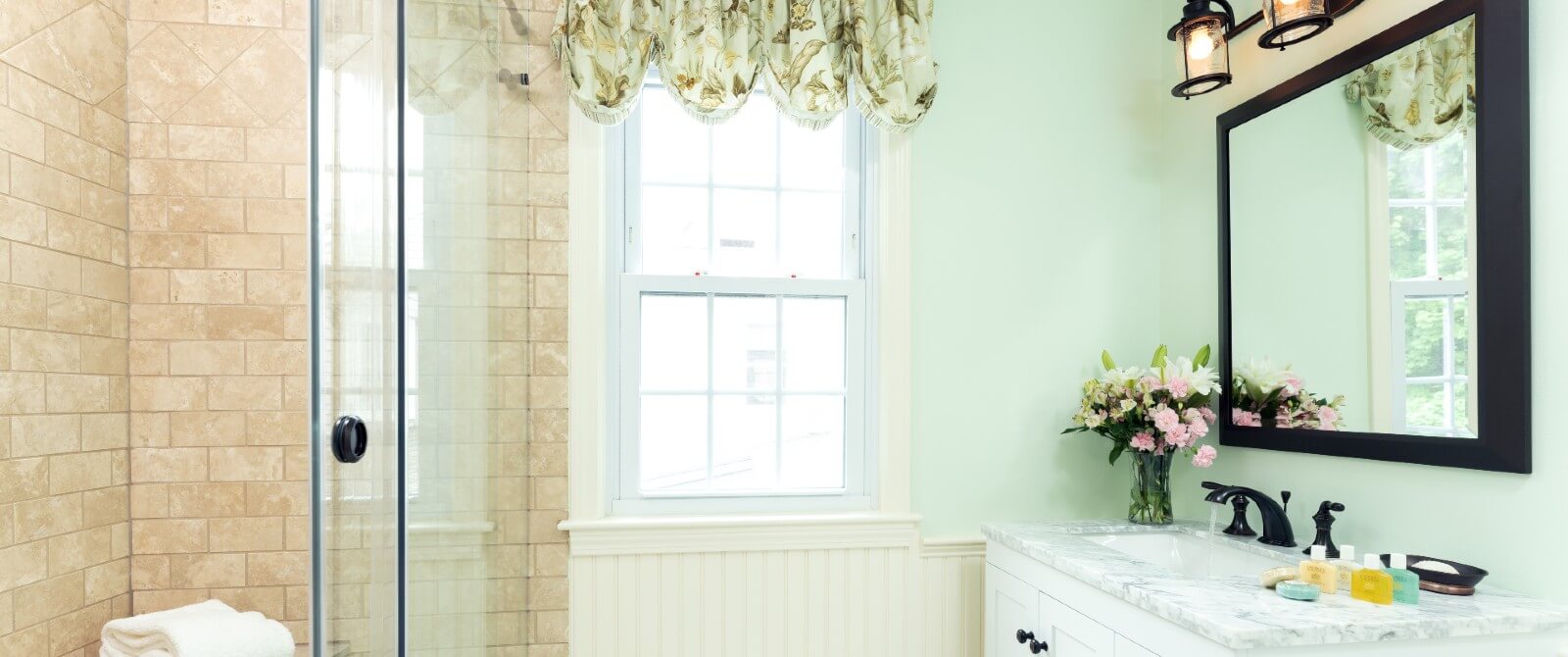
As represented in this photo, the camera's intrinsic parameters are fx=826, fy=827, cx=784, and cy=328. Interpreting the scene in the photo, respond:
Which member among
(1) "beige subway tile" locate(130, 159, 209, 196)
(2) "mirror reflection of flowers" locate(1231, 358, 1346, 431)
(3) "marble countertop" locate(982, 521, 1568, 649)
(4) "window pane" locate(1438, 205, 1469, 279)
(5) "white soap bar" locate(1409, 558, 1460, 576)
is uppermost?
(1) "beige subway tile" locate(130, 159, 209, 196)

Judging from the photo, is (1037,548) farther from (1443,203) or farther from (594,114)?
(594,114)

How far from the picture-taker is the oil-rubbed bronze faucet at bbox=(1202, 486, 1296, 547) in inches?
67.6

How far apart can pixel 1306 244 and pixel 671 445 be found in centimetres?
151

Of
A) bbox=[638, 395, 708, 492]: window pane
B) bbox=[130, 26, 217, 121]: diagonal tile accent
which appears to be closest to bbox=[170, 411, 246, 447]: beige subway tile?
bbox=[130, 26, 217, 121]: diagonal tile accent

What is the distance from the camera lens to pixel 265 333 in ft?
6.23

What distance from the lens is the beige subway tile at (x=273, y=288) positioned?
189 cm

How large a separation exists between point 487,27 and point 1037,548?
1546mm

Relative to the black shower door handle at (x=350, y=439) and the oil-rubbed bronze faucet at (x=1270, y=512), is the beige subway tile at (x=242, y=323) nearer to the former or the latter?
the black shower door handle at (x=350, y=439)

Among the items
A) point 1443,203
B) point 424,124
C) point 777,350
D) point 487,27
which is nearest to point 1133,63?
point 1443,203

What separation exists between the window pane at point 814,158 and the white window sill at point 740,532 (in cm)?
86

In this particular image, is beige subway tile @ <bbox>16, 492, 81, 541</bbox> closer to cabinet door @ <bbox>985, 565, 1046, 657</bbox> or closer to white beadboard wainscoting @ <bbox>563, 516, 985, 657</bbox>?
white beadboard wainscoting @ <bbox>563, 516, 985, 657</bbox>

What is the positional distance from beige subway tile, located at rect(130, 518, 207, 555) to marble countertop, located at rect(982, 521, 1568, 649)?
1.93 metres

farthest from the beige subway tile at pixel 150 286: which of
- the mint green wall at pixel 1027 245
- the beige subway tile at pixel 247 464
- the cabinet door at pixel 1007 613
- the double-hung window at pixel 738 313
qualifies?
the cabinet door at pixel 1007 613

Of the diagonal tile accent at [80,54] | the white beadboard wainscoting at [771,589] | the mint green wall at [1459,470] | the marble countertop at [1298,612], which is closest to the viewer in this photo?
the marble countertop at [1298,612]
